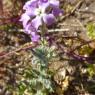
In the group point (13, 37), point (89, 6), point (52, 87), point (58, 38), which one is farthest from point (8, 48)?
point (89, 6)

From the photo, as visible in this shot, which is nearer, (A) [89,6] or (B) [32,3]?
(B) [32,3]

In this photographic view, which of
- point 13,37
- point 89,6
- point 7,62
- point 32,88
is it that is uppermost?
point 89,6

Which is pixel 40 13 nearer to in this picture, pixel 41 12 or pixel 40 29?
pixel 41 12

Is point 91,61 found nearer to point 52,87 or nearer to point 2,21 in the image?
point 52,87

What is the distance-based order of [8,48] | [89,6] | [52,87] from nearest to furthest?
[52,87] < [8,48] < [89,6]

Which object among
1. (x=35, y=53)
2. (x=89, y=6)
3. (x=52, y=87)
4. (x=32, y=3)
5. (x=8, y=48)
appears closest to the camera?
(x=32, y=3)

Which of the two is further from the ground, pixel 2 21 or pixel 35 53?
pixel 2 21

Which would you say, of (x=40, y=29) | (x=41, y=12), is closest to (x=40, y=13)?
(x=41, y=12)
